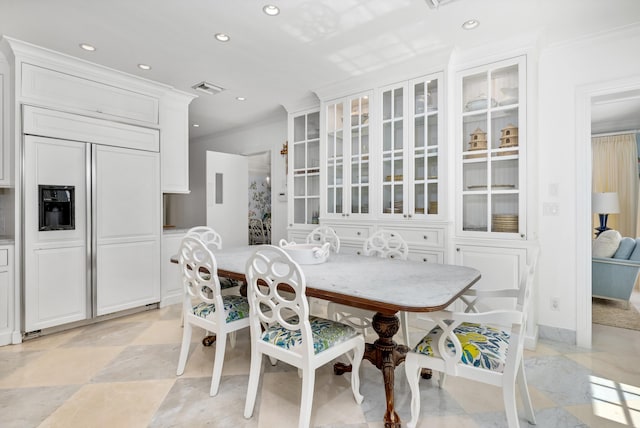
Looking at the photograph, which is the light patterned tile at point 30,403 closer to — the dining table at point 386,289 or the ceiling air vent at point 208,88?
the dining table at point 386,289

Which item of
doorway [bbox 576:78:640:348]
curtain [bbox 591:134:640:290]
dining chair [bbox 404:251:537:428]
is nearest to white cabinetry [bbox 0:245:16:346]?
dining chair [bbox 404:251:537:428]

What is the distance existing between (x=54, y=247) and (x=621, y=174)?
7.36m

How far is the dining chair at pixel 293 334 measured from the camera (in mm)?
1536

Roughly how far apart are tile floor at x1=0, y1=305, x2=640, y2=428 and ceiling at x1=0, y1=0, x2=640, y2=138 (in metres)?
2.48

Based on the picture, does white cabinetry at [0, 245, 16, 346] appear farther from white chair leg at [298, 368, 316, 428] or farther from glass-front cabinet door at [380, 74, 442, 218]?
glass-front cabinet door at [380, 74, 442, 218]

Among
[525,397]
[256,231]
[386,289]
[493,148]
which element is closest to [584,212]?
[493,148]

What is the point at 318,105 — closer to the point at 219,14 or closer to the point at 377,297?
the point at 219,14

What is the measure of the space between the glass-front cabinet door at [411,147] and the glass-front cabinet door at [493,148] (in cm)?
23

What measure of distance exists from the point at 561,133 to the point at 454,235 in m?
1.20

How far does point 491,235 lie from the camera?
273 cm

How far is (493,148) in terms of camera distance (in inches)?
109

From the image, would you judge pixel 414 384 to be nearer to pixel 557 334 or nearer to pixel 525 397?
pixel 525 397

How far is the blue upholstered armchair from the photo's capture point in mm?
3562

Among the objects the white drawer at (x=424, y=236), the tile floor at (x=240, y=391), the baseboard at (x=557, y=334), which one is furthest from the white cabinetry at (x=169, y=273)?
the baseboard at (x=557, y=334)
